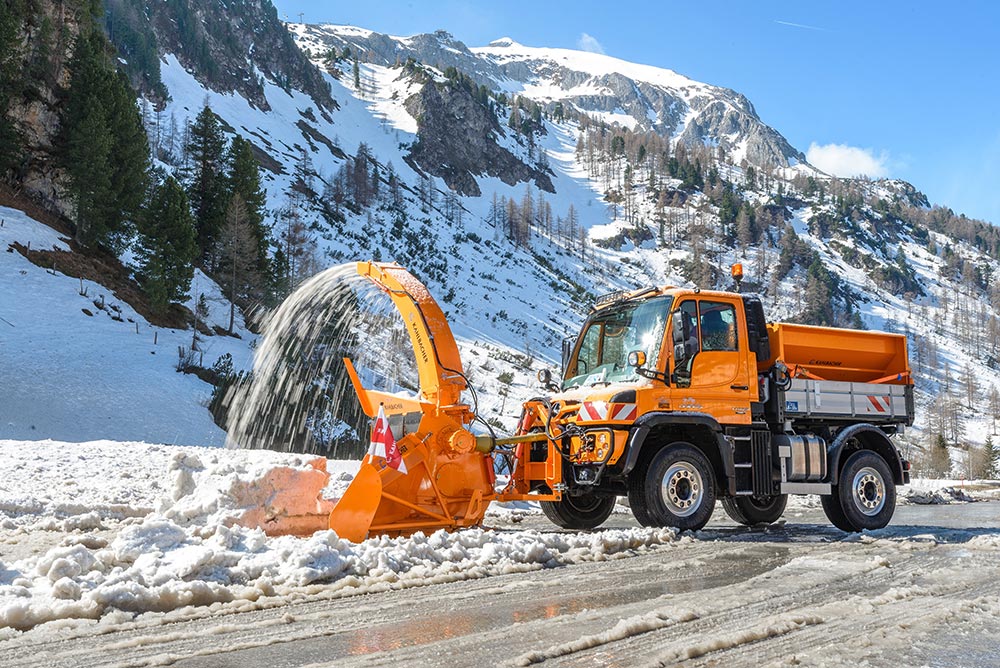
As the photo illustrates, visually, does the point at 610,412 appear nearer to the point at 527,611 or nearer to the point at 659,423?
the point at 659,423

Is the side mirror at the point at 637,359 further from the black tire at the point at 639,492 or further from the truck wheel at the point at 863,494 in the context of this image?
the truck wheel at the point at 863,494

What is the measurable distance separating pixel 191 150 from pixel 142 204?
24.0 feet

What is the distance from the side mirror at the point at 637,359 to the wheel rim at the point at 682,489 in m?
1.19

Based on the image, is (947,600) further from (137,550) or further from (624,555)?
→ (137,550)

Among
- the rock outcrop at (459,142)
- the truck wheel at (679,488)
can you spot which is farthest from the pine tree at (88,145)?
the rock outcrop at (459,142)

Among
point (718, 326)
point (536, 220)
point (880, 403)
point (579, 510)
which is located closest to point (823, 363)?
point (880, 403)

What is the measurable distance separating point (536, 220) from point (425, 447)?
126 meters

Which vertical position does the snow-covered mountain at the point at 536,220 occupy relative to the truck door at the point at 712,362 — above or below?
above

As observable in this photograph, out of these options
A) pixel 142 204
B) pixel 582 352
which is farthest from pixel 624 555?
pixel 142 204

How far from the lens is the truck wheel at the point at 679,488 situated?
27.7ft

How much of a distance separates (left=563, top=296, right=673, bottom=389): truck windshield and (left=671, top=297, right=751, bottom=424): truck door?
0.96ft

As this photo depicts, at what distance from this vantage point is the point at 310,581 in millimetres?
5430

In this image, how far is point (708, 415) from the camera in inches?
347

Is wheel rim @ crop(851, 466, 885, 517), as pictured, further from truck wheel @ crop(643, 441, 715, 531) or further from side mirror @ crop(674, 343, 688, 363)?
side mirror @ crop(674, 343, 688, 363)
